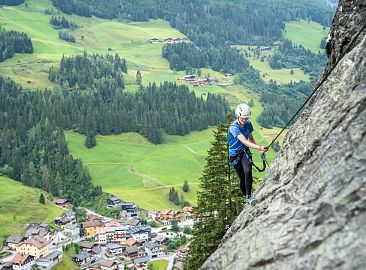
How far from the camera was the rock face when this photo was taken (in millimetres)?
10609

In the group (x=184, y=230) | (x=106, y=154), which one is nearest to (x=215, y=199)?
(x=184, y=230)

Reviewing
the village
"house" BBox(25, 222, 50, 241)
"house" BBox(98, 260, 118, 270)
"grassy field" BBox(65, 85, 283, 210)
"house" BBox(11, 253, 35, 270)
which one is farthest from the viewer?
"grassy field" BBox(65, 85, 283, 210)

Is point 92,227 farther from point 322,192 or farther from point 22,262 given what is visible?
point 322,192

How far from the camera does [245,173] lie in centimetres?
1823

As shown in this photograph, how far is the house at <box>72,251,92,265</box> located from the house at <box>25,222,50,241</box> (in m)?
12.8

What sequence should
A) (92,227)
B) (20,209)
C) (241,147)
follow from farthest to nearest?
1. (20,209)
2. (92,227)
3. (241,147)

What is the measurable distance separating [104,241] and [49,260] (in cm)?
2271

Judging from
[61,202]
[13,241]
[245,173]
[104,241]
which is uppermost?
[245,173]

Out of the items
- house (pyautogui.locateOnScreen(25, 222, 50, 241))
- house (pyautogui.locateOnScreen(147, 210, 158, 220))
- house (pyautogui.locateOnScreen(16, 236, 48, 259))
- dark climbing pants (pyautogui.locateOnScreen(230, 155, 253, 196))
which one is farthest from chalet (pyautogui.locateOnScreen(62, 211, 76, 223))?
dark climbing pants (pyautogui.locateOnScreen(230, 155, 253, 196))

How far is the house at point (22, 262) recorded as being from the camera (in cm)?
10942

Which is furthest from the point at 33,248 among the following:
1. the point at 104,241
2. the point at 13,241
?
the point at 104,241

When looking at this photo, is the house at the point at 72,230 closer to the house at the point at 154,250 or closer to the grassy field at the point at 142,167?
the house at the point at 154,250

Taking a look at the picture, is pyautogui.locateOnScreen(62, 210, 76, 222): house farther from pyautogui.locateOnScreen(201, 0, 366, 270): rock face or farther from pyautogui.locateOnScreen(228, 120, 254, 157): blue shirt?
pyautogui.locateOnScreen(201, 0, 366, 270): rock face

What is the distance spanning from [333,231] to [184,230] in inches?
4920
